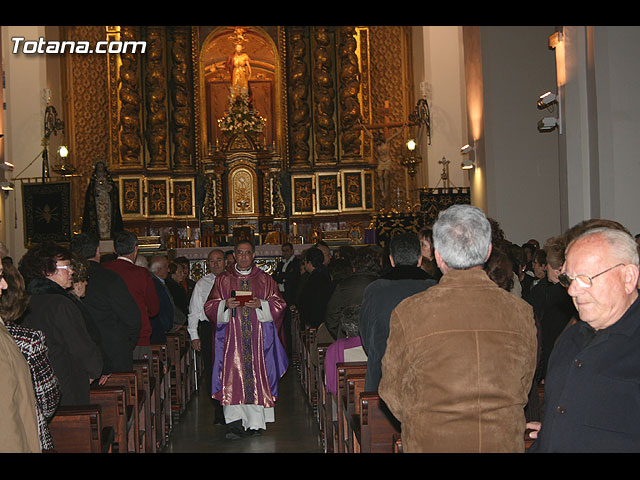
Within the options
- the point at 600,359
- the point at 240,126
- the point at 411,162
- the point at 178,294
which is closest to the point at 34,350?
the point at 600,359

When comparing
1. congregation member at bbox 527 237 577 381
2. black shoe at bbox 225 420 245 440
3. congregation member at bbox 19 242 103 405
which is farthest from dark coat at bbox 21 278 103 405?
black shoe at bbox 225 420 245 440


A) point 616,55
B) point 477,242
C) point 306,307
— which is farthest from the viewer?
point 306,307

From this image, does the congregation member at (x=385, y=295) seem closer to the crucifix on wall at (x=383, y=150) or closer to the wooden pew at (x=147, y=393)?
the wooden pew at (x=147, y=393)

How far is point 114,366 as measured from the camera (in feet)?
22.1

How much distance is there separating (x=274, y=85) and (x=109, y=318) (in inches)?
647

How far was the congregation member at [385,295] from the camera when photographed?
192 inches

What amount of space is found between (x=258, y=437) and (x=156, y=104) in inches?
581

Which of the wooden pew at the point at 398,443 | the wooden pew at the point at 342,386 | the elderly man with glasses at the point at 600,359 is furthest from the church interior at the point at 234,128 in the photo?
the elderly man with glasses at the point at 600,359

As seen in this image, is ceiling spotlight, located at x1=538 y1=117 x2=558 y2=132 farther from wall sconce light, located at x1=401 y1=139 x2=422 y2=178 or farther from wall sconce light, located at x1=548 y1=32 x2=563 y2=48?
wall sconce light, located at x1=401 y1=139 x2=422 y2=178

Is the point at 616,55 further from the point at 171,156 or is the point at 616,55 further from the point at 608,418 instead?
the point at 171,156

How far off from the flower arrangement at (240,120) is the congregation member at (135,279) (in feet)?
43.4
